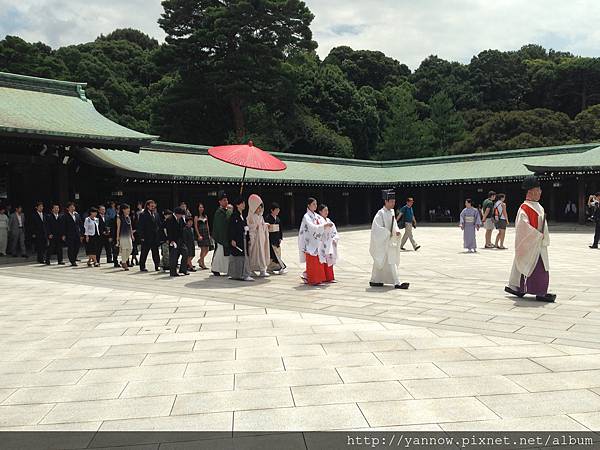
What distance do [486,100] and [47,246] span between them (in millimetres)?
53136

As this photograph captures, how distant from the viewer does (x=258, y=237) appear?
10.6 metres

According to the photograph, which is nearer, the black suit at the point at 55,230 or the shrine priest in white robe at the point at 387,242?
the shrine priest in white robe at the point at 387,242

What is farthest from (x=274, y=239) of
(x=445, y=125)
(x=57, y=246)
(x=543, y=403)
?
(x=445, y=125)

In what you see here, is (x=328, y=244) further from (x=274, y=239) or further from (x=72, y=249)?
(x=72, y=249)

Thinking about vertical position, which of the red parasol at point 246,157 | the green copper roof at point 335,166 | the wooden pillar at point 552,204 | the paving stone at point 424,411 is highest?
the green copper roof at point 335,166

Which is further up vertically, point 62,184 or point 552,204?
point 62,184

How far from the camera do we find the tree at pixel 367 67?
190 ft

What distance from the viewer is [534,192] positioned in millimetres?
7562

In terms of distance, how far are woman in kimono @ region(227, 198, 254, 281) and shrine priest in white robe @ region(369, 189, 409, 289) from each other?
8.77 ft

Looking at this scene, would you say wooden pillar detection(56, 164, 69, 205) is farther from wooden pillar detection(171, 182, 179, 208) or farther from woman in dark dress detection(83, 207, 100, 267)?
wooden pillar detection(171, 182, 179, 208)

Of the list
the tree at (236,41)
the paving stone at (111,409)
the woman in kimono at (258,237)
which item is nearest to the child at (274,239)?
the woman in kimono at (258,237)

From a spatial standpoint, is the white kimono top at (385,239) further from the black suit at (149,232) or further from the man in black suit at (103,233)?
the man in black suit at (103,233)

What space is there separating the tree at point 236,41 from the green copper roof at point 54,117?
703 inches

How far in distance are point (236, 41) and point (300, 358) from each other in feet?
117
